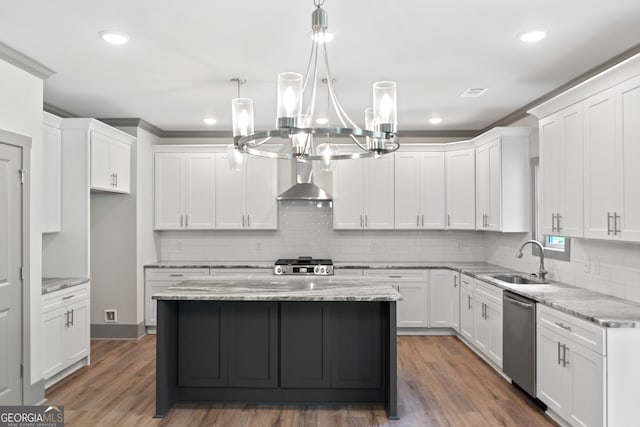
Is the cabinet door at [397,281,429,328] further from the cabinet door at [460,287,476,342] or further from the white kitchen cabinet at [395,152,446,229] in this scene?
A: the white kitchen cabinet at [395,152,446,229]

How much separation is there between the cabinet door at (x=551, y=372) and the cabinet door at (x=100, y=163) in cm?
443

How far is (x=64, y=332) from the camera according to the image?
4207 mm

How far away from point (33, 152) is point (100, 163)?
1.24 metres

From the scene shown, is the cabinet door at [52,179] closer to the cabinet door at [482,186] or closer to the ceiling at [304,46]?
the ceiling at [304,46]

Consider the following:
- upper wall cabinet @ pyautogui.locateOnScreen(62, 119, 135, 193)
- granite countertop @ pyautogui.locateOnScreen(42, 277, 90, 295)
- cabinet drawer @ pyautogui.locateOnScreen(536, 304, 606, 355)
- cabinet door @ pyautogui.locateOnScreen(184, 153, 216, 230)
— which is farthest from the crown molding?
cabinet drawer @ pyautogui.locateOnScreen(536, 304, 606, 355)

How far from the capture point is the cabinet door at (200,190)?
6184 mm

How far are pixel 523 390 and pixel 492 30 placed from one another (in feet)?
9.63

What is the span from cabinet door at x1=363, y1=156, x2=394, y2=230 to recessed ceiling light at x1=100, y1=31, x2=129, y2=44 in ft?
11.8

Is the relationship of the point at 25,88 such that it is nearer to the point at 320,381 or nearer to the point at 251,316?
the point at 251,316

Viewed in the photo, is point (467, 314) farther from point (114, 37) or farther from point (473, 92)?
point (114, 37)

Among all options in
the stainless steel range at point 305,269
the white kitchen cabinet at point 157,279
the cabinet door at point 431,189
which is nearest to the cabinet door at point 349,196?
the stainless steel range at point 305,269

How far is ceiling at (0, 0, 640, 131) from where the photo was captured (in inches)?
107

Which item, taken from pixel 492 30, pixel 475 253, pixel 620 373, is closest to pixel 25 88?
pixel 492 30

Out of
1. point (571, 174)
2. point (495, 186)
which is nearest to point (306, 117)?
point (571, 174)
